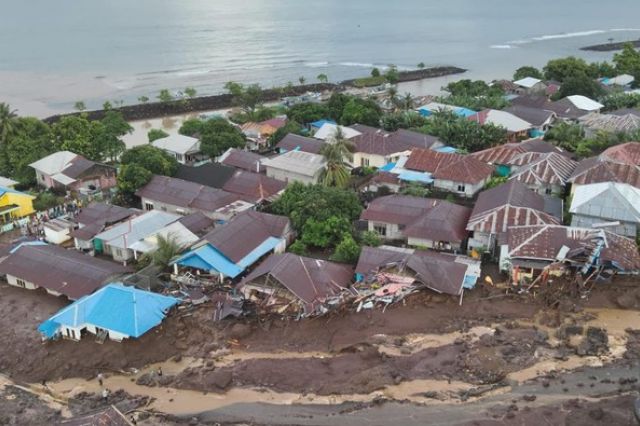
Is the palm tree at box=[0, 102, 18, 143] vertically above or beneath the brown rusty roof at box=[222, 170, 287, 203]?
above

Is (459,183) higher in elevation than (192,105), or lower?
lower

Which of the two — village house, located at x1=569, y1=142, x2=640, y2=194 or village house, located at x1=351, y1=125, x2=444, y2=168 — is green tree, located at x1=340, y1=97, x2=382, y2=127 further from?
village house, located at x1=569, y1=142, x2=640, y2=194

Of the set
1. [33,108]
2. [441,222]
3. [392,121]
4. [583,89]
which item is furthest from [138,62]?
[441,222]

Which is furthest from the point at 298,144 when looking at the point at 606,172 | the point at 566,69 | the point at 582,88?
the point at 566,69

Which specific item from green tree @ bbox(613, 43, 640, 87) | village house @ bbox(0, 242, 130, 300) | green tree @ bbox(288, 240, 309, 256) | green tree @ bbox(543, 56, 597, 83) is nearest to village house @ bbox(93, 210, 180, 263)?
village house @ bbox(0, 242, 130, 300)

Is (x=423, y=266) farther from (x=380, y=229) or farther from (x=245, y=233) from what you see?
(x=245, y=233)

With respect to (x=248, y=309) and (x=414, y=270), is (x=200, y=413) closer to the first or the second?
(x=248, y=309)

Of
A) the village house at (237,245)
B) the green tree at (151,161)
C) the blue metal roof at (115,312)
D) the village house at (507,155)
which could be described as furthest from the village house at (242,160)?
the blue metal roof at (115,312)

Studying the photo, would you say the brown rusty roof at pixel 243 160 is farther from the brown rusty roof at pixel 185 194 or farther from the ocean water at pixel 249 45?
the ocean water at pixel 249 45
